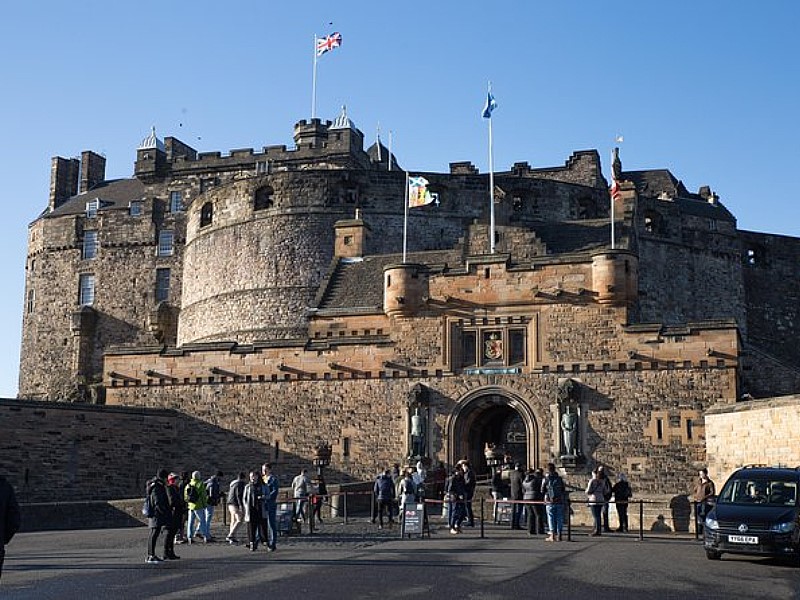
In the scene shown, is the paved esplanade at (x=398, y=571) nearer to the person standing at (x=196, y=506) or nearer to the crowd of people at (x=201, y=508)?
the crowd of people at (x=201, y=508)

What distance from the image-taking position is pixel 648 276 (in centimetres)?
4756

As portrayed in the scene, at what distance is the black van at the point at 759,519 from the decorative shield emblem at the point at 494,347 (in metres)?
13.0

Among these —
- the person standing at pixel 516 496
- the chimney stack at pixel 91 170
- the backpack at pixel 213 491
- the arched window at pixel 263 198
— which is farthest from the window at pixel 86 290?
the person standing at pixel 516 496

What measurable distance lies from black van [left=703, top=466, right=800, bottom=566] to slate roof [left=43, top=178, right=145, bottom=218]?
47.7 metres

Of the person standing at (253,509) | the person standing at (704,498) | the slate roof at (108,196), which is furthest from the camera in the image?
the slate roof at (108,196)

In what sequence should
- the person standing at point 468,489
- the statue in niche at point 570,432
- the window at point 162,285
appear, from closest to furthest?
the person standing at point 468,489 < the statue in niche at point 570,432 < the window at point 162,285

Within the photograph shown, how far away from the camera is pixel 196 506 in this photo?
19.0 meters

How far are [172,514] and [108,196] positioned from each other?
163 feet

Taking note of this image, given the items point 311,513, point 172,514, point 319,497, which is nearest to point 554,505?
point 311,513

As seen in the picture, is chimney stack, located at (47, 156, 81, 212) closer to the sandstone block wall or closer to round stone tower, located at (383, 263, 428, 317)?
round stone tower, located at (383, 263, 428, 317)

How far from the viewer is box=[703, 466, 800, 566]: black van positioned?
50.3 feet

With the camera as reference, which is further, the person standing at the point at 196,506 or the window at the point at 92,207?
the window at the point at 92,207

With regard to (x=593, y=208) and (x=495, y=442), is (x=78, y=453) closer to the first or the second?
(x=495, y=442)

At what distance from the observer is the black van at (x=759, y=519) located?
15344mm
